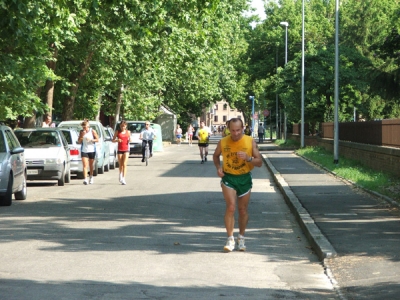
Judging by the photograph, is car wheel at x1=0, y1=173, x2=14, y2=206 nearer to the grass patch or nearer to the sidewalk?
the sidewalk

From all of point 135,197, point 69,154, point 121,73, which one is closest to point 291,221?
point 135,197

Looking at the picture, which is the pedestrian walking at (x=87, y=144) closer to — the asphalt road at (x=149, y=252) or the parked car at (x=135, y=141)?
the asphalt road at (x=149, y=252)

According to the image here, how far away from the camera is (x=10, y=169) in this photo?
18.2 metres

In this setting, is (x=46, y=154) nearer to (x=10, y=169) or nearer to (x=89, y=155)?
(x=89, y=155)

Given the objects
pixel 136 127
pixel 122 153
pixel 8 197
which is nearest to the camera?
pixel 8 197

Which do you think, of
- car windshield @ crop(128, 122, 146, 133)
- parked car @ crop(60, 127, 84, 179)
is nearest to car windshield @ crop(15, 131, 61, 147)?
parked car @ crop(60, 127, 84, 179)

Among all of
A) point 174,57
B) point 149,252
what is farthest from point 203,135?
point 149,252

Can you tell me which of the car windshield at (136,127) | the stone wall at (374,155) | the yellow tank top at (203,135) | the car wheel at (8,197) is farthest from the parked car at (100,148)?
the car windshield at (136,127)

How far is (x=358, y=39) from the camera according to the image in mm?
76438

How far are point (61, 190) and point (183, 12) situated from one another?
17.7 feet

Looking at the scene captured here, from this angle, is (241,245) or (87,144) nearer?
(241,245)

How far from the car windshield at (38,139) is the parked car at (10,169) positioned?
517 cm

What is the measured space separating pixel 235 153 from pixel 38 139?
48.3 feet

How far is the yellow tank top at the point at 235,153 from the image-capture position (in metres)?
11.6
